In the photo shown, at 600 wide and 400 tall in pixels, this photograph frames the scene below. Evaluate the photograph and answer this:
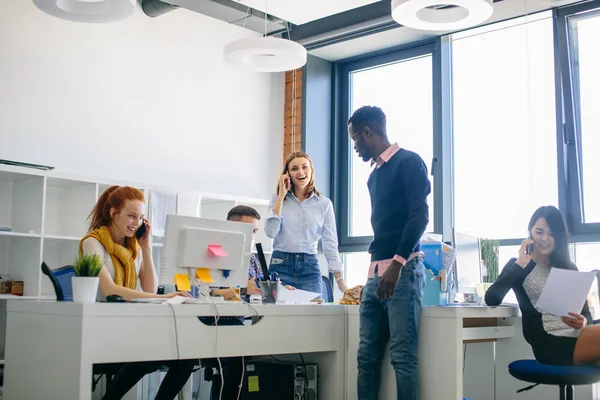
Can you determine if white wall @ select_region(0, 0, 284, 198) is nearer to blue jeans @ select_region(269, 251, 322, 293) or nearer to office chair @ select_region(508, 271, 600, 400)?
blue jeans @ select_region(269, 251, 322, 293)

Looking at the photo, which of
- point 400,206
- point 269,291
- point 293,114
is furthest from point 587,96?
point 269,291

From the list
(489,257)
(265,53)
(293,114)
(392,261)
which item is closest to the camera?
(392,261)

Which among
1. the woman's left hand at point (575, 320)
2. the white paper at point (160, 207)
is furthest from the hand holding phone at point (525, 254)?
the white paper at point (160, 207)

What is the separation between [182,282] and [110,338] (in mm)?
429

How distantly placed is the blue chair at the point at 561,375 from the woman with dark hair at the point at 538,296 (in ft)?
0.30

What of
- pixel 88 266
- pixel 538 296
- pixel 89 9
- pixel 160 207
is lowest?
pixel 538 296

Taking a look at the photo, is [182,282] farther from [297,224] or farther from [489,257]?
[489,257]

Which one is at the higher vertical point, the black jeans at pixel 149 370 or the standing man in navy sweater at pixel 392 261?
the standing man in navy sweater at pixel 392 261

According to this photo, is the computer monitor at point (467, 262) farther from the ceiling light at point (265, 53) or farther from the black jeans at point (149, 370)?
the ceiling light at point (265, 53)

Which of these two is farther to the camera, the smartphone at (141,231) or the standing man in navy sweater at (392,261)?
the smartphone at (141,231)

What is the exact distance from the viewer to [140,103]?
564cm

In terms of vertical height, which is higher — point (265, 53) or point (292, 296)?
point (265, 53)

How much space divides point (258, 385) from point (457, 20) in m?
2.31

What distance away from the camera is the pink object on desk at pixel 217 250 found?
298cm
